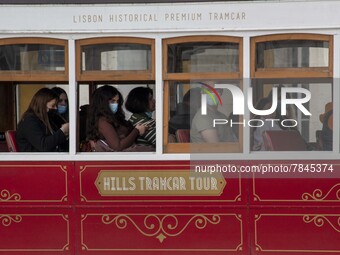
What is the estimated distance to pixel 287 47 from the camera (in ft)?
18.6

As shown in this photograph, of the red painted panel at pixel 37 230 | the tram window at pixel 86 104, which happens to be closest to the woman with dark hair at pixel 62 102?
the tram window at pixel 86 104

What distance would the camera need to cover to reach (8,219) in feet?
19.3

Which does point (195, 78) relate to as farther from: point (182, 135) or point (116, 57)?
point (116, 57)

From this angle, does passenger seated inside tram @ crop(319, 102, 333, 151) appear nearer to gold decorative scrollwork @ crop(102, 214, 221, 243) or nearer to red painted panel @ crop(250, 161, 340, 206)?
red painted panel @ crop(250, 161, 340, 206)

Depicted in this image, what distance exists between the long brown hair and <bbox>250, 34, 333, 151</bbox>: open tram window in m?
1.68

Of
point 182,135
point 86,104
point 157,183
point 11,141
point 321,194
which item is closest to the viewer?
point 321,194

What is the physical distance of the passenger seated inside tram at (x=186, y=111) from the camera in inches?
228

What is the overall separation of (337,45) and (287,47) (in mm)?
380

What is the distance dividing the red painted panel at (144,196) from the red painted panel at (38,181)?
0.34 feet

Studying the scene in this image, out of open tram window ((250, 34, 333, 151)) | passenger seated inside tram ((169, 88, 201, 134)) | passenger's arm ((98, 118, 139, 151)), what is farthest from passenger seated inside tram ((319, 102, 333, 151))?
passenger's arm ((98, 118, 139, 151))

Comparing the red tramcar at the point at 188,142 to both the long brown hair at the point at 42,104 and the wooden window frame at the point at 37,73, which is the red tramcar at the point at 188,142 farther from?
the long brown hair at the point at 42,104

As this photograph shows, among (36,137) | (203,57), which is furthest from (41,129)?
(203,57)

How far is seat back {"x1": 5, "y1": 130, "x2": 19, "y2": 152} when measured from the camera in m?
6.05

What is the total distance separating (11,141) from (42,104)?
16.2 inches
